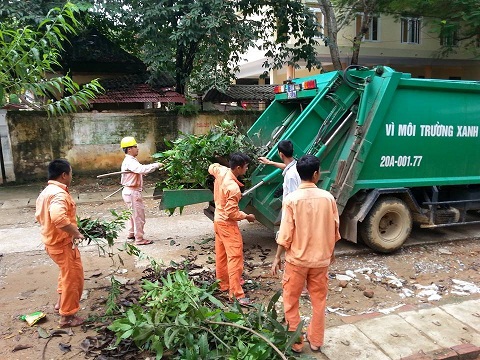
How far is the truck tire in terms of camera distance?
511 centimetres

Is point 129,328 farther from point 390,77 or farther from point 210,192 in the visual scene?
point 390,77

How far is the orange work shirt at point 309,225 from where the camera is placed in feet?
9.53

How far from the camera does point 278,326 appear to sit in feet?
9.77

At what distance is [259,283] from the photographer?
439 centimetres

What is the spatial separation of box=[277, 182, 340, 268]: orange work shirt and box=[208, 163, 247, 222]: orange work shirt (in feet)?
2.92

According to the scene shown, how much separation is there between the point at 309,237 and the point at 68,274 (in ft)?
6.80

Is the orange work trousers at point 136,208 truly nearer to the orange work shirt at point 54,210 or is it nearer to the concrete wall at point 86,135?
the orange work shirt at point 54,210

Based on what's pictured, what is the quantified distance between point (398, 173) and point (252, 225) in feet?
7.88

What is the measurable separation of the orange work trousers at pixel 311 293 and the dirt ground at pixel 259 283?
58cm

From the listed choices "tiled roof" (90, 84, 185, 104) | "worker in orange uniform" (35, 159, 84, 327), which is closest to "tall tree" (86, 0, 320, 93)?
"tiled roof" (90, 84, 185, 104)

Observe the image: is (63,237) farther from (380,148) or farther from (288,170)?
(380,148)

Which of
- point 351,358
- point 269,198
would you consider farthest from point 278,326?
point 269,198

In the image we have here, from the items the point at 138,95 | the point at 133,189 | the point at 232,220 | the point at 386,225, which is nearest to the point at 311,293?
the point at 232,220

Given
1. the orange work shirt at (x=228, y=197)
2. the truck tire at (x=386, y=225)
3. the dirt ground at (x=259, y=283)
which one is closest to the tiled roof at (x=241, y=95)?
the dirt ground at (x=259, y=283)
